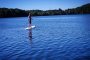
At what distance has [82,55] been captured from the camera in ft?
50.2

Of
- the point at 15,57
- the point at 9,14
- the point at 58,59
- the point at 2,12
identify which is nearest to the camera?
the point at 58,59

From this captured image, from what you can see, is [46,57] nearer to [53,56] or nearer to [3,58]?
[53,56]

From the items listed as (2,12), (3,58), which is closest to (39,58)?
(3,58)

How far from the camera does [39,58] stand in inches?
572

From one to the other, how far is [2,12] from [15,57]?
156 m

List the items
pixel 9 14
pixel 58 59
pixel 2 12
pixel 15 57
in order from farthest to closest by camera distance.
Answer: pixel 9 14
pixel 2 12
pixel 15 57
pixel 58 59

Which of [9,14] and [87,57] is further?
[9,14]

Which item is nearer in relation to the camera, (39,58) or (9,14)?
(39,58)

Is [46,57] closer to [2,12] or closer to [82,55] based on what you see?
[82,55]

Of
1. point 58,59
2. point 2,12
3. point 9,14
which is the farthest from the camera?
point 9,14

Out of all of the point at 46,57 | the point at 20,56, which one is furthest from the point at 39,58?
the point at 20,56

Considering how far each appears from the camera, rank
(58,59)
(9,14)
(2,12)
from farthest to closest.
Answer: (9,14) < (2,12) < (58,59)

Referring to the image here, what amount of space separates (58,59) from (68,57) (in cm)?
94

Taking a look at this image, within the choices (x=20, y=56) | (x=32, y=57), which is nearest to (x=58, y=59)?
(x=32, y=57)
